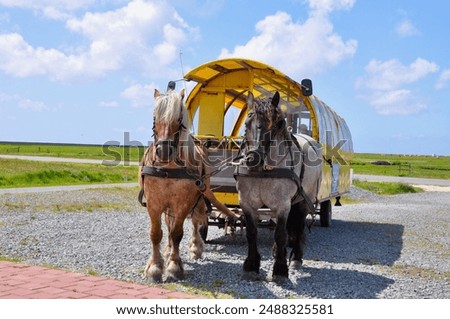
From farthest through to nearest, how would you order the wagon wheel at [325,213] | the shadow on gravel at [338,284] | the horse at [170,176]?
the wagon wheel at [325,213], the shadow on gravel at [338,284], the horse at [170,176]

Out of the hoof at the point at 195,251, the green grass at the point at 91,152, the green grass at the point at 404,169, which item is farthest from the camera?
the green grass at the point at 404,169

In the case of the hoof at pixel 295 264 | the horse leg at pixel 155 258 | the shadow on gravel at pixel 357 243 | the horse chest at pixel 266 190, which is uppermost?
the horse chest at pixel 266 190

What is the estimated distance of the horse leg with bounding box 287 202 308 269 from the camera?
8.30 m

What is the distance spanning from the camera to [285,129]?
7.24 metres

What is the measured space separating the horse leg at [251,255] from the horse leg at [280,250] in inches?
9.6

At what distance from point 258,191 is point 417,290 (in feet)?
7.97

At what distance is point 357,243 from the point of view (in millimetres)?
11555

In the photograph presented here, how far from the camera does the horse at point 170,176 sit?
6.51 metres

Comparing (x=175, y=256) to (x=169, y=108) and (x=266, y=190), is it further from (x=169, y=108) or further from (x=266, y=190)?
(x=169, y=108)

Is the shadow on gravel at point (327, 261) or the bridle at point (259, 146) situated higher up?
the bridle at point (259, 146)

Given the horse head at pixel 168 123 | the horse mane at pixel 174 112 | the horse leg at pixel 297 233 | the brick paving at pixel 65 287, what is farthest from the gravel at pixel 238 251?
the horse mane at pixel 174 112

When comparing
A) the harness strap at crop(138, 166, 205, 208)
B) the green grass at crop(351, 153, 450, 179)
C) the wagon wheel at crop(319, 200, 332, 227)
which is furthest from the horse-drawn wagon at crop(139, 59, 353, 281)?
the green grass at crop(351, 153, 450, 179)

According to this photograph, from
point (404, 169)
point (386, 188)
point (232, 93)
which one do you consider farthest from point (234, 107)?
point (404, 169)

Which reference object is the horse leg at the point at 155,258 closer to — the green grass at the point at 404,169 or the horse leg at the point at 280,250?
the horse leg at the point at 280,250
